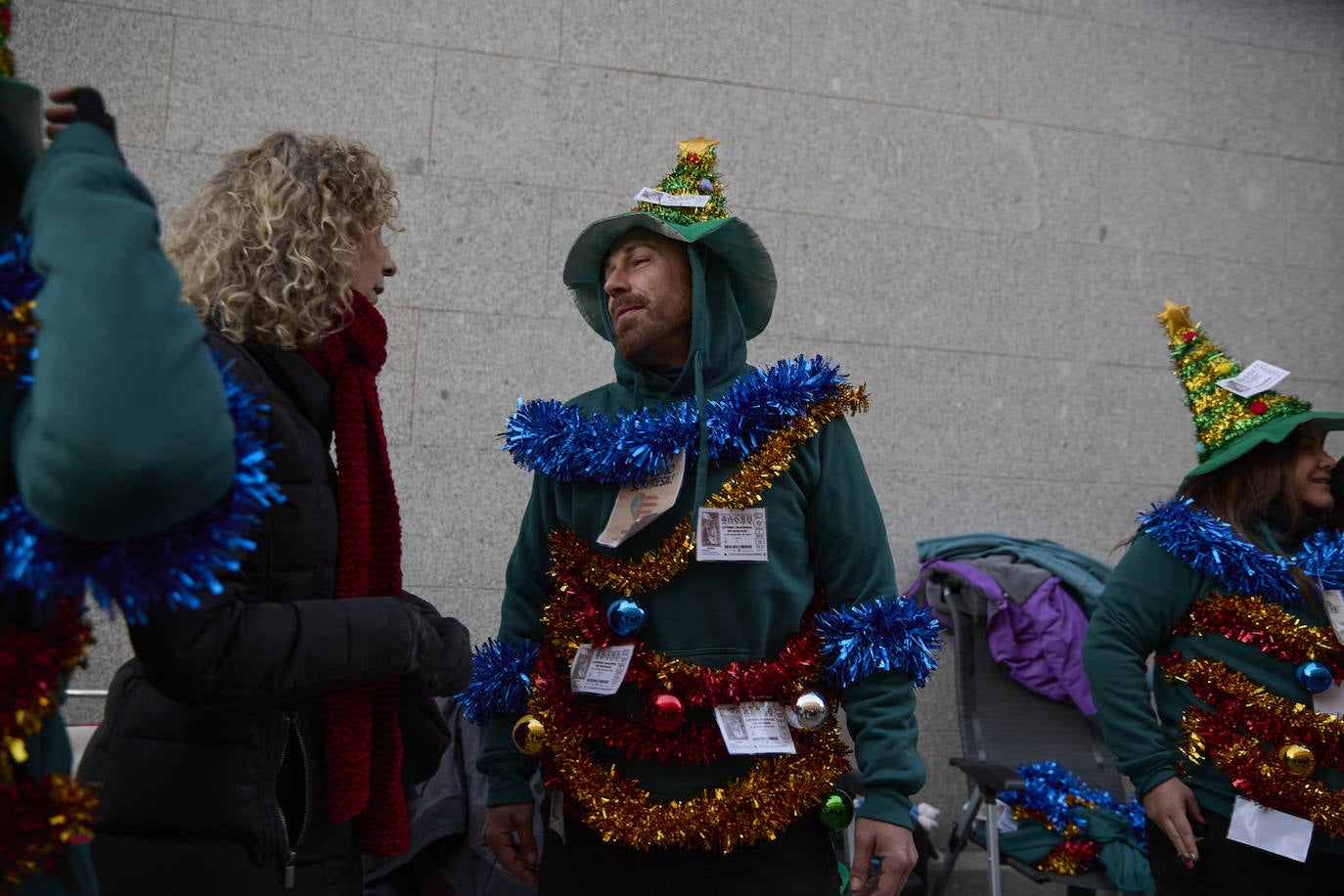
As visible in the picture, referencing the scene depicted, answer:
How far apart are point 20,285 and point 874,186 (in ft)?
12.2

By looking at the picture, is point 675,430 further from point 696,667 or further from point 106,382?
point 106,382

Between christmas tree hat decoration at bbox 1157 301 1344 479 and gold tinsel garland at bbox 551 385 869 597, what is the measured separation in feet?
4.15

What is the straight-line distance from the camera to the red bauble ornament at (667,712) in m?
1.91

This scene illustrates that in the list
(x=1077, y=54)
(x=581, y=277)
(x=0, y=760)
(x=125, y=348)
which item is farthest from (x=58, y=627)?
(x=1077, y=54)

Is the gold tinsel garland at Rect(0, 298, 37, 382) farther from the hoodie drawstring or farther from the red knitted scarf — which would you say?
the hoodie drawstring

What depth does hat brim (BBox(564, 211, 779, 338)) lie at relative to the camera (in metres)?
Answer: 2.24

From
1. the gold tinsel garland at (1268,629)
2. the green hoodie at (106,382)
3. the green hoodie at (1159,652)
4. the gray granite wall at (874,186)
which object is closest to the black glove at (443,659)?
the green hoodie at (106,382)

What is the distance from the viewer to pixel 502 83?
405cm

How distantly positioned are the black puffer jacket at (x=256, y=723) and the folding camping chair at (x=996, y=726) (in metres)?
2.58

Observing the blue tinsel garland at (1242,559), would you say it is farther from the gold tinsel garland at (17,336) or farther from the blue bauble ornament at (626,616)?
the gold tinsel garland at (17,336)

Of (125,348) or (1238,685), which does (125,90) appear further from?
(1238,685)

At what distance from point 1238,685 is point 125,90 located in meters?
3.76

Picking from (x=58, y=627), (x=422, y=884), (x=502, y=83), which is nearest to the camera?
(x=58, y=627)

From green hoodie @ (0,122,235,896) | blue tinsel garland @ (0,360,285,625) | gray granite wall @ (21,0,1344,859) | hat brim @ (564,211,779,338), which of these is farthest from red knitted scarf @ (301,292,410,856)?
gray granite wall @ (21,0,1344,859)
